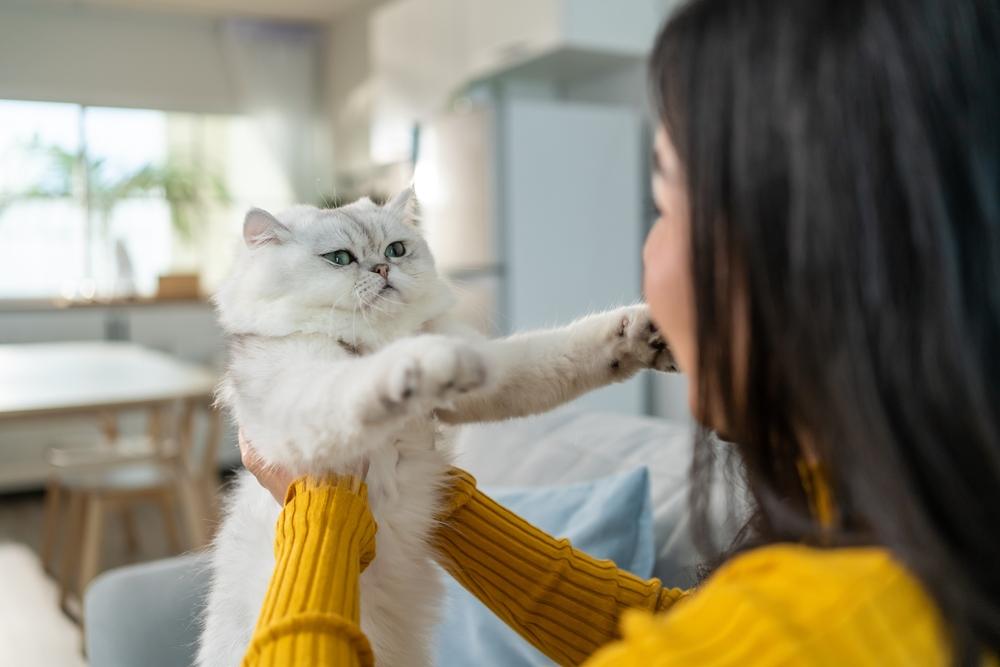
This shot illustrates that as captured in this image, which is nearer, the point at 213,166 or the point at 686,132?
the point at 686,132

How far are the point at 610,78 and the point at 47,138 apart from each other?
12.6 ft

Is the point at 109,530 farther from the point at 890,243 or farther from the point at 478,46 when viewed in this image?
the point at 890,243

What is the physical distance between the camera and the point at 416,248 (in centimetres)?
112

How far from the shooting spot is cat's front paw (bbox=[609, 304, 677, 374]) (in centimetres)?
91

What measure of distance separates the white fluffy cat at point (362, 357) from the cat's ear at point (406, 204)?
85mm

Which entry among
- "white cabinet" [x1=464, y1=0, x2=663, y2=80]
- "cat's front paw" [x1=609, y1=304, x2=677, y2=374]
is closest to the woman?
"cat's front paw" [x1=609, y1=304, x2=677, y2=374]

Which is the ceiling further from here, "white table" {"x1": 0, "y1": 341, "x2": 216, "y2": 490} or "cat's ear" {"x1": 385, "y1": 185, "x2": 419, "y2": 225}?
"cat's ear" {"x1": 385, "y1": 185, "x2": 419, "y2": 225}

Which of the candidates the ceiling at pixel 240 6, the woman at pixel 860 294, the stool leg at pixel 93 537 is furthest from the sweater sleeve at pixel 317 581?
the ceiling at pixel 240 6

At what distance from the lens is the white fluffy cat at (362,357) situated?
927 mm

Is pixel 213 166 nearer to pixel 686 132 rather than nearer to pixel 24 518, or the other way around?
pixel 24 518

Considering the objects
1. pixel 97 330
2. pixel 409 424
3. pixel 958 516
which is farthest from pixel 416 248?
pixel 97 330

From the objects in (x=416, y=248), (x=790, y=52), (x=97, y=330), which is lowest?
(x=97, y=330)

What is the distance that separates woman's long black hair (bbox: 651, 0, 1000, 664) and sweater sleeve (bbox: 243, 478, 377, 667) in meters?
0.43

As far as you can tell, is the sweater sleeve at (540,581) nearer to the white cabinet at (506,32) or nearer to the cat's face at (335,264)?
the cat's face at (335,264)
